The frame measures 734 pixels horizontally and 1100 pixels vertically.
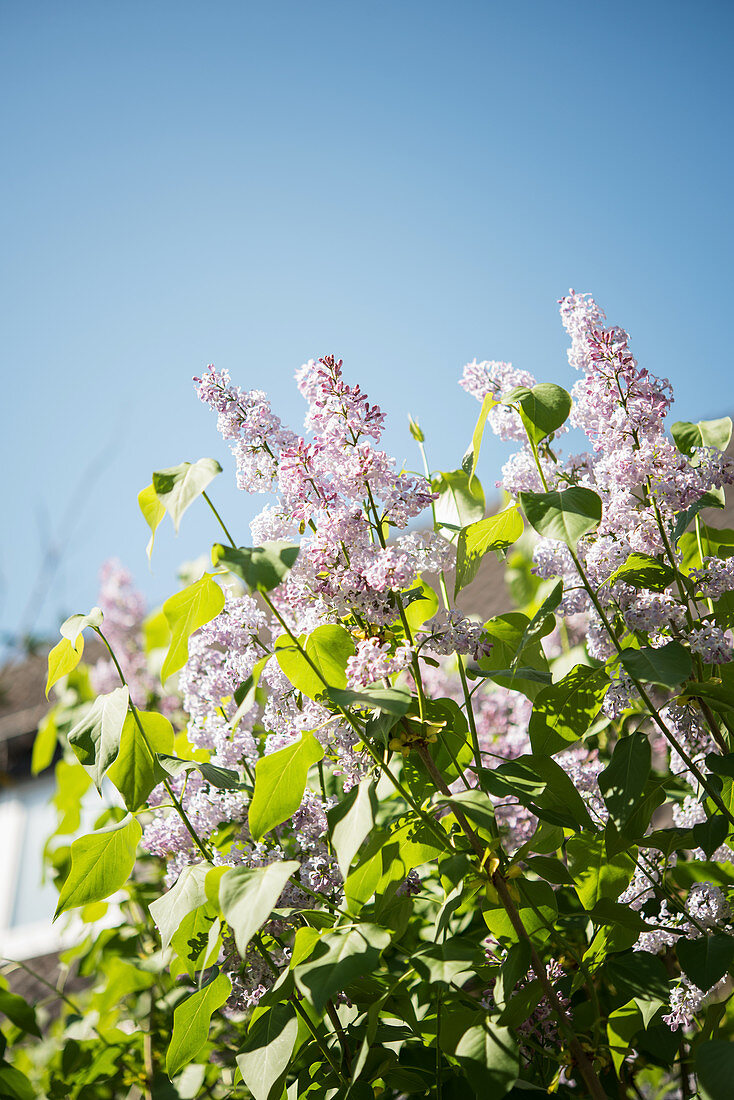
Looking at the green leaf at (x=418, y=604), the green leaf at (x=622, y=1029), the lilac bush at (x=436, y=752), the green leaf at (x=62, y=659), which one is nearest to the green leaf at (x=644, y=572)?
the lilac bush at (x=436, y=752)

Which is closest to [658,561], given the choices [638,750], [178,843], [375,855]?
[638,750]

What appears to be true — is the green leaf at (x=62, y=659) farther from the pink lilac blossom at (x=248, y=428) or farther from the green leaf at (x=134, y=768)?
the pink lilac blossom at (x=248, y=428)

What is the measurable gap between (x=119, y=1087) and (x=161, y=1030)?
124 mm

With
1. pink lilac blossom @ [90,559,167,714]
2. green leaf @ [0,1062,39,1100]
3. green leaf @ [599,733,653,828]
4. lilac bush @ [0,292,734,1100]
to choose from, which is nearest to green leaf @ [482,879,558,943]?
lilac bush @ [0,292,734,1100]

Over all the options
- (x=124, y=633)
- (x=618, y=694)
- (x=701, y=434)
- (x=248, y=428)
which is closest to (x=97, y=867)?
(x=248, y=428)

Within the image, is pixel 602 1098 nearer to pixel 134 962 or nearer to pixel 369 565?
pixel 369 565

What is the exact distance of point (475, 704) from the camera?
7.25 ft

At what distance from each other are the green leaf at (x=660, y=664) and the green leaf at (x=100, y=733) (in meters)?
0.53

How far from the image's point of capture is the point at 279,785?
800mm

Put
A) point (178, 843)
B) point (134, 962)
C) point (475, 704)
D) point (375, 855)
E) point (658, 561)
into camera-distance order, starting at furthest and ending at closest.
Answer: point (475, 704)
point (134, 962)
point (178, 843)
point (658, 561)
point (375, 855)

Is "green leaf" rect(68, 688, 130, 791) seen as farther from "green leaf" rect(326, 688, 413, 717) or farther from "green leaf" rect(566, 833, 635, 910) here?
"green leaf" rect(566, 833, 635, 910)

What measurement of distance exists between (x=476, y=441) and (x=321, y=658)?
33 cm

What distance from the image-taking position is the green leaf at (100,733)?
0.81m

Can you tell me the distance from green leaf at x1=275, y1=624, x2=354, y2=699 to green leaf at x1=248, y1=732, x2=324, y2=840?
0.30 feet
